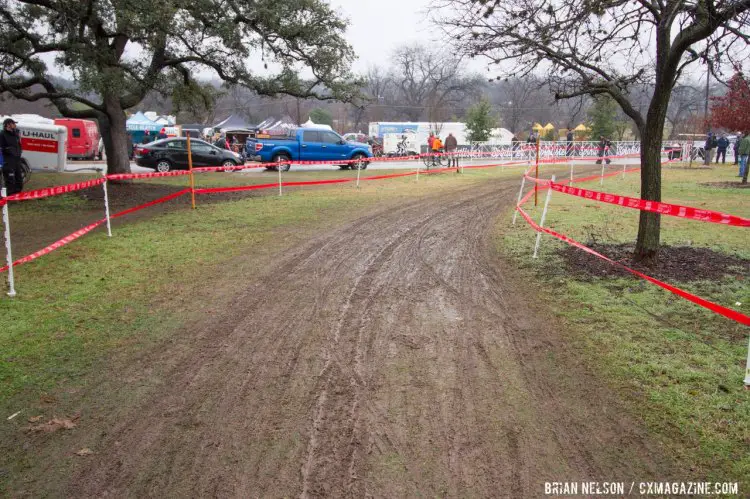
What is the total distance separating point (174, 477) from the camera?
3.10 metres

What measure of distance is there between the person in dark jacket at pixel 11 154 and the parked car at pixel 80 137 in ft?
68.5

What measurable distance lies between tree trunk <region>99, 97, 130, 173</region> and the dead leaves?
13845 millimetres

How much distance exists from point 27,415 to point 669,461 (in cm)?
439

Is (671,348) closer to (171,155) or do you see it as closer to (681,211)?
(681,211)

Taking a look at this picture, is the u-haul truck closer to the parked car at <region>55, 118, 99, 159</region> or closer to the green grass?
the parked car at <region>55, 118, 99, 159</region>

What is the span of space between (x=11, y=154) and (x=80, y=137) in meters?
21.8

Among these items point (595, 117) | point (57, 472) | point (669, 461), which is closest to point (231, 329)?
point (57, 472)

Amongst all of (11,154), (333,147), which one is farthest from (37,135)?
(333,147)

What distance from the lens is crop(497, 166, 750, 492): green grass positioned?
3.44m

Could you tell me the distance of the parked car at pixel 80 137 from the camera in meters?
31.7

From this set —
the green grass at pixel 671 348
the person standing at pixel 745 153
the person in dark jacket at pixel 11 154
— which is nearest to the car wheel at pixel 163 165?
the person in dark jacket at pixel 11 154

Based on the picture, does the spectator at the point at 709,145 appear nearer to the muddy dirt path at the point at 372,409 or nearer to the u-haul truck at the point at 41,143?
the muddy dirt path at the point at 372,409

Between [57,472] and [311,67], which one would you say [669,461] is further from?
[311,67]

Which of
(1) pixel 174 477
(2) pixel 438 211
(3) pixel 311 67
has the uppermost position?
(3) pixel 311 67
